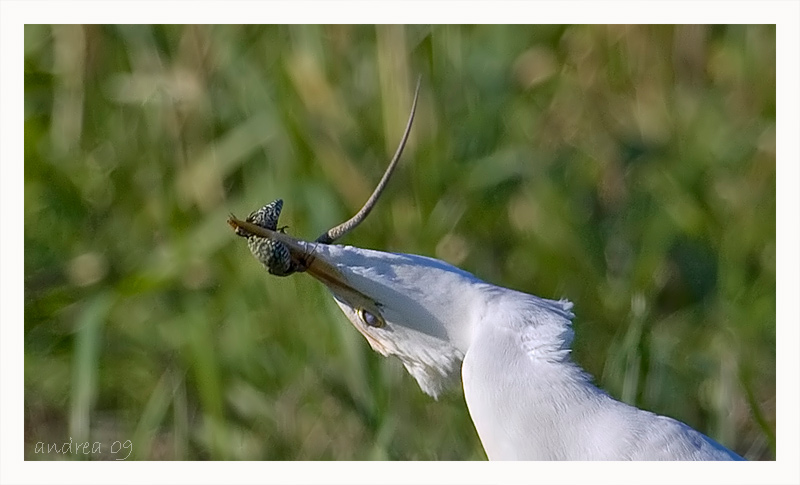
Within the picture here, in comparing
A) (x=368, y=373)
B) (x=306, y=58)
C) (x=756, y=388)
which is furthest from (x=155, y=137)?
(x=756, y=388)

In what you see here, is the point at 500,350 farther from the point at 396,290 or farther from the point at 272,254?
the point at 272,254

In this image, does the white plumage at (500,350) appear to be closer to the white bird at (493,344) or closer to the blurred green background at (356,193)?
the white bird at (493,344)

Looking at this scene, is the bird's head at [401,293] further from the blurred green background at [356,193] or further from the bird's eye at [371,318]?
the blurred green background at [356,193]

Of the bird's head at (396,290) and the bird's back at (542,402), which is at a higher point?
the bird's head at (396,290)

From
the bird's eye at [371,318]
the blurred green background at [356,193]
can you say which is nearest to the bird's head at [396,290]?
the bird's eye at [371,318]

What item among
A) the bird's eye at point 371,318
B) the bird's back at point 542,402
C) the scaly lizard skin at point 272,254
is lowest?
the bird's back at point 542,402

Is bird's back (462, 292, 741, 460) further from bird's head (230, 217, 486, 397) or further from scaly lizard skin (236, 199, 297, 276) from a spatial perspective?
scaly lizard skin (236, 199, 297, 276)

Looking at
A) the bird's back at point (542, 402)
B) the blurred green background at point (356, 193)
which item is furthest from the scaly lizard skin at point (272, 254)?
the blurred green background at point (356, 193)

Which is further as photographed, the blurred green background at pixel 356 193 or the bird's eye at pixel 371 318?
the blurred green background at pixel 356 193
